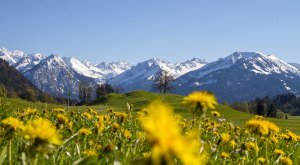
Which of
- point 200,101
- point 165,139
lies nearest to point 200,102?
point 200,101

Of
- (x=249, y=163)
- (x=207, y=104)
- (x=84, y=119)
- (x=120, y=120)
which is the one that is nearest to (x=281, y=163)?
(x=249, y=163)

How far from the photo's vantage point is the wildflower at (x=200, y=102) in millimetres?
2195

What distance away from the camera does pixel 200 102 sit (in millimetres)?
2229

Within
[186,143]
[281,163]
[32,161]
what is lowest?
[281,163]

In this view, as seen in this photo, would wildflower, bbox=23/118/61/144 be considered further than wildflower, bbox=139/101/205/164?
Yes

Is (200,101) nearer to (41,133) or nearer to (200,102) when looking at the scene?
(200,102)

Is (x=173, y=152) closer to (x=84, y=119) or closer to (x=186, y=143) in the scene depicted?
(x=186, y=143)

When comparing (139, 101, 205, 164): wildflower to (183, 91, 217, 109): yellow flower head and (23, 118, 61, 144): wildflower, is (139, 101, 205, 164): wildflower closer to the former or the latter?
(23, 118, 61, 144): wildflower

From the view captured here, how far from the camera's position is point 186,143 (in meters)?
1.08

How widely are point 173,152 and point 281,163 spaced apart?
4484mm

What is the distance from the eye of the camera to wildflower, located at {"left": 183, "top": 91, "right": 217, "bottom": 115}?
86.4 inches

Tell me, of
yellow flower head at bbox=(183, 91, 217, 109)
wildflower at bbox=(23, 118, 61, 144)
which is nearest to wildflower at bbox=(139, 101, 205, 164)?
wildflower at bbox=(23, 118, 61, 144)

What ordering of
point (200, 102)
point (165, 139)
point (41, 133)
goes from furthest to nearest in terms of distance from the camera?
point (200, 102) < point (41, 133) < point (165, 139)

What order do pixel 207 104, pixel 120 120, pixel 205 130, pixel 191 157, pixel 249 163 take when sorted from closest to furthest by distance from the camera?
pixel 191 157 < pixel 207 104 < pixel 249 163 < pixel 120 120 < pixel 205 130
